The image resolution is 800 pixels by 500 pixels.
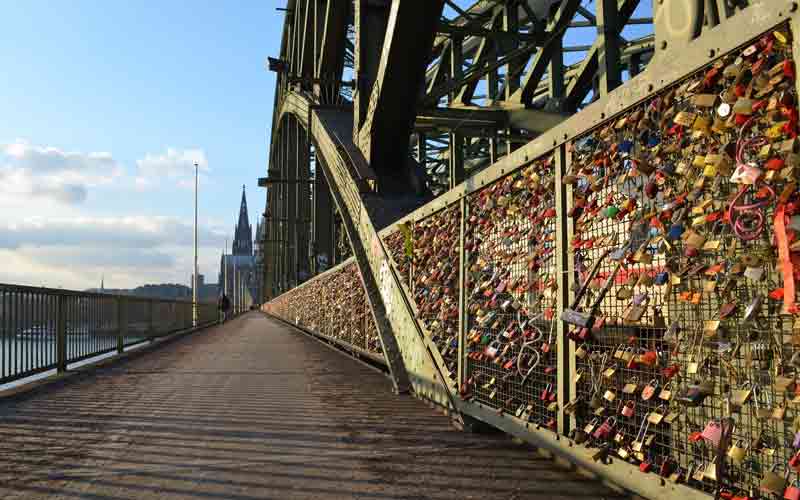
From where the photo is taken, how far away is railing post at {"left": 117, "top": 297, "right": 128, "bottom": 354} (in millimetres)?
11758

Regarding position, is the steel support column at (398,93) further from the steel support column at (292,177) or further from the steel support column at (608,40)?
the steel support column at (292,177)

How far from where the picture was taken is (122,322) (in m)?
12.1

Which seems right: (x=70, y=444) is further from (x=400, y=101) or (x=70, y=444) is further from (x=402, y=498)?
(x=400, y=101)

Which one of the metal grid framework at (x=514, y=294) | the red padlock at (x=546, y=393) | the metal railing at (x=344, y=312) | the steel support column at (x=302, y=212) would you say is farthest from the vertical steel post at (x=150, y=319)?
the steel support column at (x=302, y=212)

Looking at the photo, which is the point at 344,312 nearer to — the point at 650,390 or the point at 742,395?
the point at 650,390

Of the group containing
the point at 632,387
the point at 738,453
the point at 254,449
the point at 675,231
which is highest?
the point at 675,231

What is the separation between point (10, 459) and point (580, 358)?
321cm

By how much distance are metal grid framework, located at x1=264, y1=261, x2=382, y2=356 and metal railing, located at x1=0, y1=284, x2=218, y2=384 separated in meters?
3.83

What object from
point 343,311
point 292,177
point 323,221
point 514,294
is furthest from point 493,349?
point 292,177

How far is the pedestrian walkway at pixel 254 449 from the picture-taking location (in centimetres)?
312

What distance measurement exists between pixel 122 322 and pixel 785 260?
12.1m

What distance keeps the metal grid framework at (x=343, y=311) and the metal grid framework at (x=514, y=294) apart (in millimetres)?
3566

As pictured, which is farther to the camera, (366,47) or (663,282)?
(366,47)

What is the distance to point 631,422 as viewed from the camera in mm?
2795
